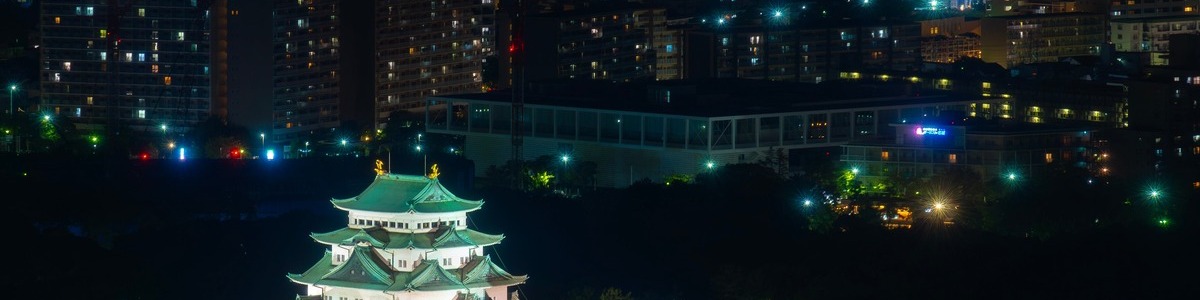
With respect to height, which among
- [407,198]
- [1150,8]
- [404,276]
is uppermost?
[1150,8]

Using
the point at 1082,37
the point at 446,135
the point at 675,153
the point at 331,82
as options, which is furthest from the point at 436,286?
the point at 1082,37

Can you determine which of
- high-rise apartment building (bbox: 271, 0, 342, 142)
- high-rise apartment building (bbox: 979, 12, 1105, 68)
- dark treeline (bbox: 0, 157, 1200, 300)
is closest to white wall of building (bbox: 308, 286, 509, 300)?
dark treeline (bbox: 0, 157, 1200, 300)

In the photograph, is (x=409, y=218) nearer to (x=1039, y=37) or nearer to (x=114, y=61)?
(x=114, y=61)

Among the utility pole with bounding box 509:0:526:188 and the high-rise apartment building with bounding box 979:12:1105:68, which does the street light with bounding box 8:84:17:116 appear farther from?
the high-rise apartment building with bounding box 979:12:1105:68

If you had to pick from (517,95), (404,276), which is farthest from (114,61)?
(404,276)

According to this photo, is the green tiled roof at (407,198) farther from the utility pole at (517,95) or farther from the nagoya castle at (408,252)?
the utility pole at (517,95)

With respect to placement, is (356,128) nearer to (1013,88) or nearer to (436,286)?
(1013,88)
